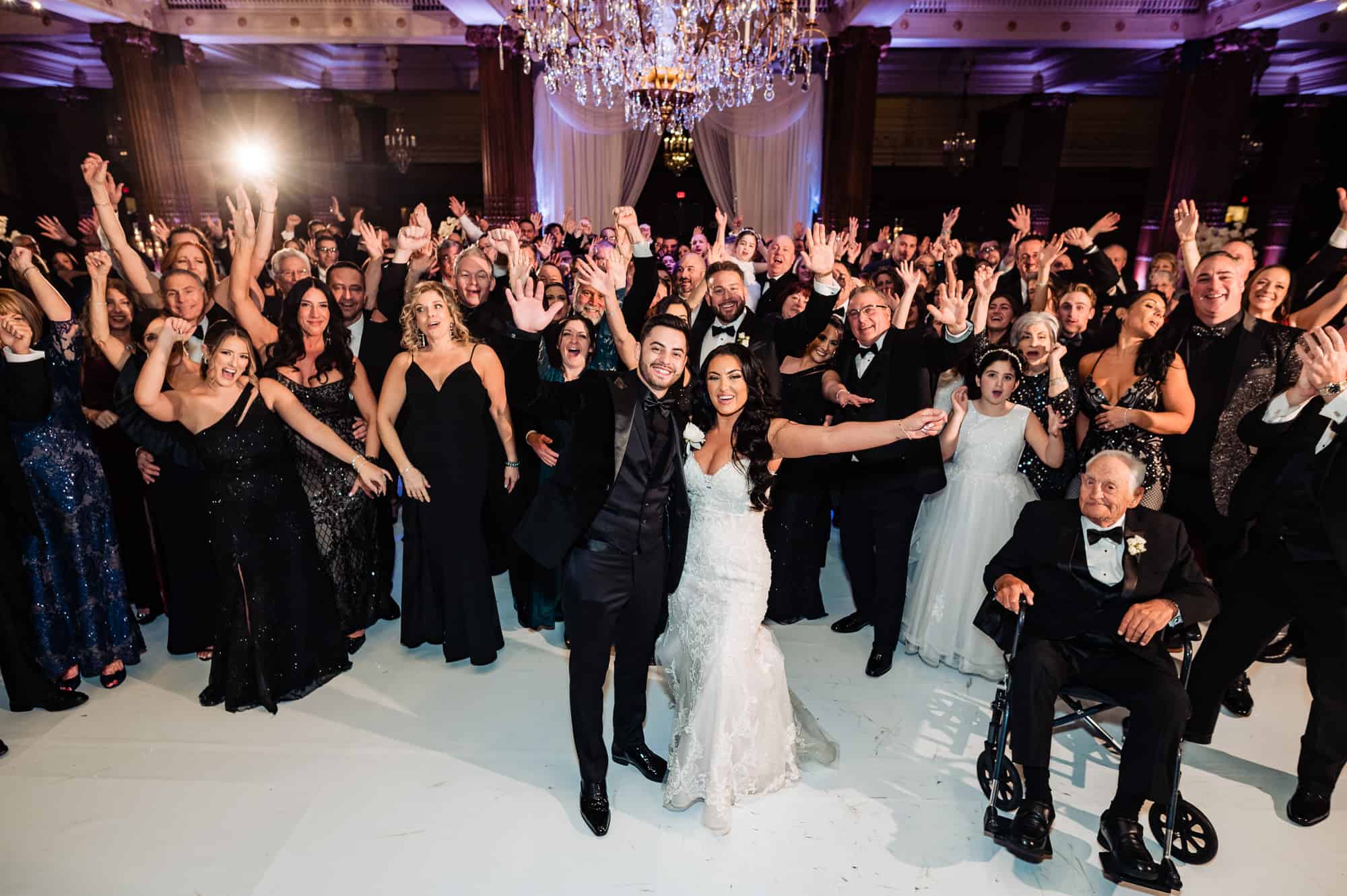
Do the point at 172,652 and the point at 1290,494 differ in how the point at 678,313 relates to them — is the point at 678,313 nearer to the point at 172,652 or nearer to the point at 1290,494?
the point at 1290,494

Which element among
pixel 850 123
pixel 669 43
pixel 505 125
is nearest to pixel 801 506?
pixel 669 43

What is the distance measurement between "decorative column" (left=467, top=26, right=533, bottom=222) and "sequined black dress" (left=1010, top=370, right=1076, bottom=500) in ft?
24.7

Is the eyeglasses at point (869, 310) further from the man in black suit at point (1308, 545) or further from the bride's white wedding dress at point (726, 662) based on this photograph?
the man in black suit at point (1308, 545)

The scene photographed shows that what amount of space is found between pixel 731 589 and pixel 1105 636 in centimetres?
127

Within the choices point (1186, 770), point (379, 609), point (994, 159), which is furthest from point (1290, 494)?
point (994, 159)

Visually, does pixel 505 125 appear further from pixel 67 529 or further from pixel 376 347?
pixel 67 529

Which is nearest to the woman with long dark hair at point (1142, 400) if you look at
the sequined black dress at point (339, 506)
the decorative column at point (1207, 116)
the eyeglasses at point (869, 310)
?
the eyeglasses at point (869, 310)

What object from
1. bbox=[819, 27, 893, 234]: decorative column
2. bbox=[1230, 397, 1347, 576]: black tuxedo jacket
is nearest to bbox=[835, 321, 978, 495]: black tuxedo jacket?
bbox=[1230, 397, 1347, 576]: black tuxedo jacket

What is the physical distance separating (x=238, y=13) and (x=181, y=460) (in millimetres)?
9177

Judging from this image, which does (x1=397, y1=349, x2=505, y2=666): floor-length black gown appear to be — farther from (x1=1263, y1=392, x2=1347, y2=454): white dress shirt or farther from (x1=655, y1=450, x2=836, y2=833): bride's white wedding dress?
(x1=1263, y1=392, x2=1347, y2=454): white dress shirt

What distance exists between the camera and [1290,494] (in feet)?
8.33

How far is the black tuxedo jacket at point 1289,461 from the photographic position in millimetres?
2375

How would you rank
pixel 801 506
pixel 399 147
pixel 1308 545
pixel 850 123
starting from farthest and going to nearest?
pixel 399 147, pixel 850 123, pixel 801 506, pixel 1308 545

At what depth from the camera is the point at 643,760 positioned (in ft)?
9.00
